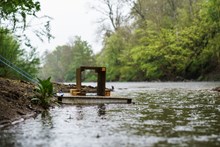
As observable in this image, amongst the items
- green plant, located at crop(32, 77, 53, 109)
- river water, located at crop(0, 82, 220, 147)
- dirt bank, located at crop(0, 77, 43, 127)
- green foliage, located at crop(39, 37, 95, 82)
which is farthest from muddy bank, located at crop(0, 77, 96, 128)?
green foliage, located at crop(39, 37, 95, 82)

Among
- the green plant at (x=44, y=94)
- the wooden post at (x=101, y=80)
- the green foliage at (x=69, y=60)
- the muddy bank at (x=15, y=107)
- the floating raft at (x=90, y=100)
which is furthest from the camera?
the green foliage at (x=69, y=60)

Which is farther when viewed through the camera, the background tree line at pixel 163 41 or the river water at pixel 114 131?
the background tree line at pixel 163 41

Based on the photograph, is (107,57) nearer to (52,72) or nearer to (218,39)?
(218,39)

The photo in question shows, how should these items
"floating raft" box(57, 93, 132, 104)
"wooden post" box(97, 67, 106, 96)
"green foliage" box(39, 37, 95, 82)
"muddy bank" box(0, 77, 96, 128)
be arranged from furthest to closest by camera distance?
1. "green foliage" box(39, 37, 95, 82)
2. "wooden post" box(97, 67, 106, 96)
3. "floating raft" box(57, 93, 132, 104)
4. "muddy bank" box(0, 77, 96, 128)

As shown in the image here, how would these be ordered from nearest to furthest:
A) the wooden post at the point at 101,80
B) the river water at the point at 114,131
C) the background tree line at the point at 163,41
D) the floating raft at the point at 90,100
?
the river water at the point at 114,131 < the floating raft at the point at 90,100 < the wooden post at the point at 101,80 < the background tree line at the point at 163,41

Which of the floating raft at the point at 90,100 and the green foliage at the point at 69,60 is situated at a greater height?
the green foliage at the point at 69,60

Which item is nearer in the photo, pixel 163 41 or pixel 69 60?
pixel 163 41

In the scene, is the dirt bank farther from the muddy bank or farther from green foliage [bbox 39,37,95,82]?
green foliage [bbox 39,37,95,82]

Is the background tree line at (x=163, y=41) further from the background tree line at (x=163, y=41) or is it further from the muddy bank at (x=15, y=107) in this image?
the muddy bank at (x=15, y=107)

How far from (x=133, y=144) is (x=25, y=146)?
2.11m

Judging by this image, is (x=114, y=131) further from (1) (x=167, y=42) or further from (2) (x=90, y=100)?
(1) (x=167, y=42)

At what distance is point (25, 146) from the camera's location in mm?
7121

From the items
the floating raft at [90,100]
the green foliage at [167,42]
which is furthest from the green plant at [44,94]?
the green foliage at [167,42]

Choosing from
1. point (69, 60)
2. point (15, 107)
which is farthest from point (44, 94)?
point (69, 60)
